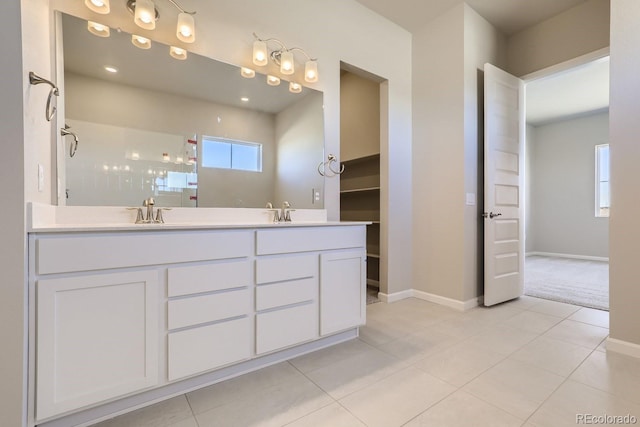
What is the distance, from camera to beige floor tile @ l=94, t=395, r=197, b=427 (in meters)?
1.31

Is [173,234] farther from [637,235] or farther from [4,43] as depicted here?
[637,235]

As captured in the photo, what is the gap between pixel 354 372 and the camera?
1.73 m

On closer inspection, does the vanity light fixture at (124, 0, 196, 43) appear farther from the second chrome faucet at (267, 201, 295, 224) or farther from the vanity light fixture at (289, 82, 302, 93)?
the second chrome faucet at (267, 201, 295, 224)

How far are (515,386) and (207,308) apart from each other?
1.71 metres

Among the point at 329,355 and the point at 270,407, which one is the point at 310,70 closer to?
the point at 329,355

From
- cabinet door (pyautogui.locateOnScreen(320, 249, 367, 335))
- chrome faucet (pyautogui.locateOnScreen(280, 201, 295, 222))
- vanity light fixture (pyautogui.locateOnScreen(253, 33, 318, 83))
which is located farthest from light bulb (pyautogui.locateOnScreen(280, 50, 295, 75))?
cabinet door (pyautogui.locateOnScreen(320, 249, 367, 335))

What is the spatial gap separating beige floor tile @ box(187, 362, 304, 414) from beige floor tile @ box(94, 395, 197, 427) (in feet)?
0.16

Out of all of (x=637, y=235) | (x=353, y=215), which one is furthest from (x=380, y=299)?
(x=637, y=235)

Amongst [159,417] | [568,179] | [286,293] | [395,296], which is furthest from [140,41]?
[568,179]

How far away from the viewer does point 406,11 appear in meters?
2.94

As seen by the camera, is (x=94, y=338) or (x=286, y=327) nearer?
(x=94, y=338)

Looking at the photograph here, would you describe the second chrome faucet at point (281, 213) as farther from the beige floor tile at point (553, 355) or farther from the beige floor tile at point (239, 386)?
the beige floor tile at point (553, 355)

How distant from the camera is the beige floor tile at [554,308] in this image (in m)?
2.76

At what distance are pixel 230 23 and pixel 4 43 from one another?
1368 mm
